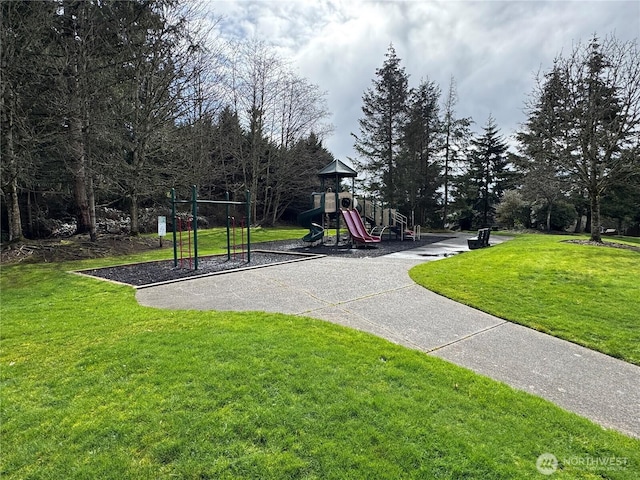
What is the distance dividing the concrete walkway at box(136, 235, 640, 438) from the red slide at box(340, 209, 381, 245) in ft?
19.7

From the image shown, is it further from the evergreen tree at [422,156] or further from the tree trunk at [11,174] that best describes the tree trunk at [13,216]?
the evergreen tree at [422,156]

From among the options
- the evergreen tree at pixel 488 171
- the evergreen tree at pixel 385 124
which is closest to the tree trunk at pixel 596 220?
the evergreen tree at pixel 385 124

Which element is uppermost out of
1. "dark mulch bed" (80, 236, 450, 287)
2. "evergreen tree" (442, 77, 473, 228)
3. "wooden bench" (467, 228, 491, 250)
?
"evergreen tree" (442, 77, 473, 228)

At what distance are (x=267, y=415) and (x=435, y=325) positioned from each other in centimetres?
305

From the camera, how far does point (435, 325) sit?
15.8 feet

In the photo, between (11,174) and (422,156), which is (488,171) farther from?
(11,174)

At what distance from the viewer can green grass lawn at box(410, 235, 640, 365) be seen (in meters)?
4.68

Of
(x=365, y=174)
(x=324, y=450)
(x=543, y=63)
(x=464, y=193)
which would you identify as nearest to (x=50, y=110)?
(x=324, y=450)


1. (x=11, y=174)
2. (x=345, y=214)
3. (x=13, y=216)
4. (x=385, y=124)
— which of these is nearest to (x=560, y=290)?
(x=345, y=214)

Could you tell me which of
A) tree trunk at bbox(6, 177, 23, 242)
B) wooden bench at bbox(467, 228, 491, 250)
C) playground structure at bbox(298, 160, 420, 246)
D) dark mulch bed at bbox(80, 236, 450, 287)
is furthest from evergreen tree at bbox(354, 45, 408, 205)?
tree trunk at bbox(6, 177, 23, 242)

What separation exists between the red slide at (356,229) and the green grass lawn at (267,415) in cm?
1065

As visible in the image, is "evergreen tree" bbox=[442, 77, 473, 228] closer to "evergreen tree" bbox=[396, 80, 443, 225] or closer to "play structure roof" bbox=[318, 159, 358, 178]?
"evergreen tree" bbox=[396, 80, 443, 225]

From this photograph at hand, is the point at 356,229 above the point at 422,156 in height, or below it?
below

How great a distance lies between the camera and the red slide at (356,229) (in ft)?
48.1
